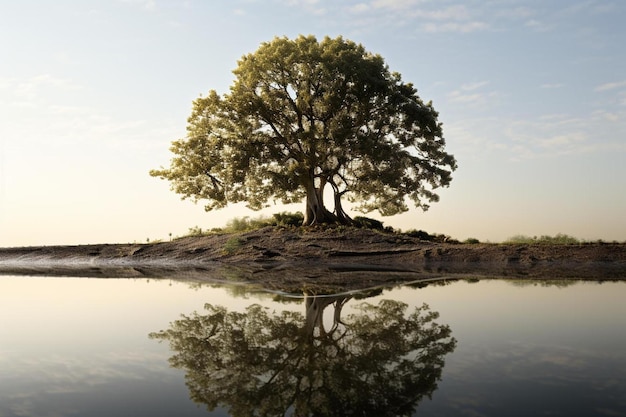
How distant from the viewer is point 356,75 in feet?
101

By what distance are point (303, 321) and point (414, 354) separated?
283 cm

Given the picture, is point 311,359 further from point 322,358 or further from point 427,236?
point 427,236

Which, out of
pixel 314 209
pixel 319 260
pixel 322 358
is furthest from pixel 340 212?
pixel 322 358

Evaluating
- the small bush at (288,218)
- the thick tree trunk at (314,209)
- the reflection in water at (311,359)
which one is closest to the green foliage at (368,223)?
the thick tree trunk at (314,209)

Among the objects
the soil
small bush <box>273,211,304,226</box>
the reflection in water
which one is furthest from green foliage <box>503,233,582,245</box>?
the reflection in water

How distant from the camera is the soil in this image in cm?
1817

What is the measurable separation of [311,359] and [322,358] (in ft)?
0.47

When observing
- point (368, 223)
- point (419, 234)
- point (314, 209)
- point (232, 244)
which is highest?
point (314, 209)

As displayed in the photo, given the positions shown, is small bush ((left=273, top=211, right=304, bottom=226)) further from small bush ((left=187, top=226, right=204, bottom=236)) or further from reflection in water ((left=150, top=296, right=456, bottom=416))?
reflection in water ((left=150, top=296, right=456, bottom=416))

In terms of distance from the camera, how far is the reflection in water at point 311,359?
5.12 metres

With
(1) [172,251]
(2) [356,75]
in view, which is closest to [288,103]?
(2) [356,75]

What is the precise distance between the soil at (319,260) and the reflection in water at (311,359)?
4.75 meters

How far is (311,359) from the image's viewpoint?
6590 millimetres

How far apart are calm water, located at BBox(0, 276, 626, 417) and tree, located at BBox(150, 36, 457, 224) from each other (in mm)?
20098
